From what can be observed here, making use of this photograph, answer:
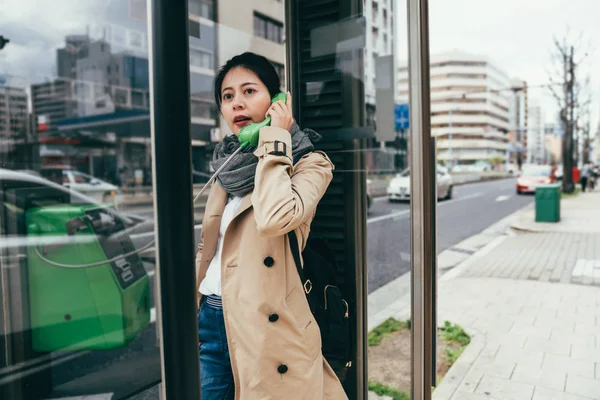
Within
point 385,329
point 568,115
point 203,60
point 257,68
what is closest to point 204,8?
point 203,60

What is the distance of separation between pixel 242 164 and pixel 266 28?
3.55 feet

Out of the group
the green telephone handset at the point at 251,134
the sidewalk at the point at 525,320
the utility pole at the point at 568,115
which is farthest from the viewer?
the utility pole at the point at 568,115

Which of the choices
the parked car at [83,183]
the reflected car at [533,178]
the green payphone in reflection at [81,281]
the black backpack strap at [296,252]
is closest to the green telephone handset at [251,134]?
the black backpack strap at [296,252]

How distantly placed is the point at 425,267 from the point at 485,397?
1514mm

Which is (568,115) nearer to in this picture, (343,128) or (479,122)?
(343,128)

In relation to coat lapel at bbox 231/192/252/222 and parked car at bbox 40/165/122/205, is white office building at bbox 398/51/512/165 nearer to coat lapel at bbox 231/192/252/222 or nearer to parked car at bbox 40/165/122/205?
parked car at bbox 40/165/122/205

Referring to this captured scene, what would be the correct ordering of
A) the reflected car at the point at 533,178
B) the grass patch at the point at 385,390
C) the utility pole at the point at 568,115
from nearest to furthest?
the grass patch at the point at 385,390 → the utility pole at the point at 568,115 → the reflected car at the point at 533,178

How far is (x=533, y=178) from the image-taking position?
23.5m

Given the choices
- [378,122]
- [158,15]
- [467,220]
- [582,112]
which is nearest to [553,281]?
[378,122]

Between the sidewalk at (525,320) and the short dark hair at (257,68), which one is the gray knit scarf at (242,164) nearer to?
the short dark hair at (257,68)

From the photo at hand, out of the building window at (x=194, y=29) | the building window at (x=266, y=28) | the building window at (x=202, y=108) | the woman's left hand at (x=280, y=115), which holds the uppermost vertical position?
the building window at (x=266, y=28)

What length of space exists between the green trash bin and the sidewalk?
9.26 feet

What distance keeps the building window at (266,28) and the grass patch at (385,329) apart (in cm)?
180

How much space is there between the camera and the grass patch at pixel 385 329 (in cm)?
308
